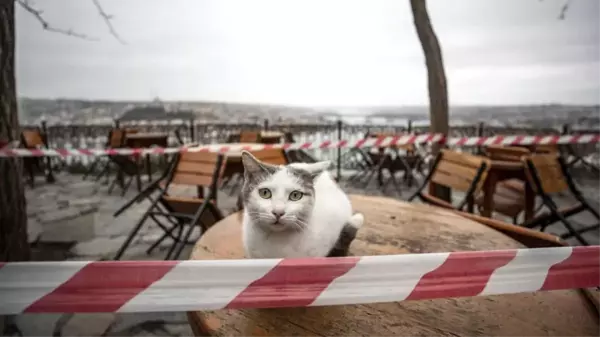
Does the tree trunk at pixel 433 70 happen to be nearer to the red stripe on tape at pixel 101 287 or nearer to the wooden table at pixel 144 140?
the red stripe on tape at pixel 101 287

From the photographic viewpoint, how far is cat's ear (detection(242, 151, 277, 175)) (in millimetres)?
824

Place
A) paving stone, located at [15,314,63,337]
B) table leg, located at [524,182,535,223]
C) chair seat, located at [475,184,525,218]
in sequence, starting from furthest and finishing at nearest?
chair seat, located at [475,184,525,218]
table leg, located at [524,182,535,223]
paving stone, located at [15,314,63,337]

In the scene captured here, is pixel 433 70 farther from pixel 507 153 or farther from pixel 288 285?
pixel 288 285

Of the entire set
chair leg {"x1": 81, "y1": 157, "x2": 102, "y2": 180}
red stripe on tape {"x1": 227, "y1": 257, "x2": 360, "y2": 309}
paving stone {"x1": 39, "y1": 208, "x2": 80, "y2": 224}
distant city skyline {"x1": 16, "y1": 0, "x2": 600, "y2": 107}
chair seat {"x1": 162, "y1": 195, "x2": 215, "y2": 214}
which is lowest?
paving stone {"x1": 39, "y1": 208, "x2": 80, "y2": 224}

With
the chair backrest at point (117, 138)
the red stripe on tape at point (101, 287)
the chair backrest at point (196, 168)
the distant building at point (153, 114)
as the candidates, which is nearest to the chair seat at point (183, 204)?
the chair backrest at point (196, 168)

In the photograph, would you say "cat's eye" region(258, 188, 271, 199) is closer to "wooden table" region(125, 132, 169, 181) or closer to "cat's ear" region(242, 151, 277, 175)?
"cat's ear" region(242, 151, 277, 175)

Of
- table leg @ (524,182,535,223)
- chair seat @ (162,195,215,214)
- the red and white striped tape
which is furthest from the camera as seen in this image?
table leg @ (524,182,535,223)

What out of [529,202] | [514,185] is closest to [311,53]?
[514,185]

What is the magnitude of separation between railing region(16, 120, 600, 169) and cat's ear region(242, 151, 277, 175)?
6018mm

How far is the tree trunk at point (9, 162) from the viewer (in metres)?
2.01

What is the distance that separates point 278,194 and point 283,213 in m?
0.05

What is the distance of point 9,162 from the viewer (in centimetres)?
211

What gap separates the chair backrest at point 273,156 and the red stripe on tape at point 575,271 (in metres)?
1.82

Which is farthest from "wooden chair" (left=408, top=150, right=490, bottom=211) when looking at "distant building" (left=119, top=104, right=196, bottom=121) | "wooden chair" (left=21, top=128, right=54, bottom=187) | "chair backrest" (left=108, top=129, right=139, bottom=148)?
"distant building" (left=119, top=104, right=196, bottom=121)
